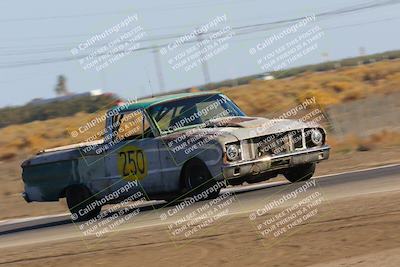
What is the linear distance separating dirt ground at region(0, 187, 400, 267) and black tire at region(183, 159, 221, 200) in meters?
1.22

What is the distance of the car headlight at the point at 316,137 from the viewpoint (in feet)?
42.9

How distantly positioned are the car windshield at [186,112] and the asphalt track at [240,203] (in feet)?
4.27

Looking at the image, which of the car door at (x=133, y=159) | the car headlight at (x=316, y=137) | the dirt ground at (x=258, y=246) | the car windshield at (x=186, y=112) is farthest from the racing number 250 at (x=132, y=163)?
the car headlight at (x=316, y=137)

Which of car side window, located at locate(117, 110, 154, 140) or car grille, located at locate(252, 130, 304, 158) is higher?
car side window, located at locate(117, 110, 154, 140)

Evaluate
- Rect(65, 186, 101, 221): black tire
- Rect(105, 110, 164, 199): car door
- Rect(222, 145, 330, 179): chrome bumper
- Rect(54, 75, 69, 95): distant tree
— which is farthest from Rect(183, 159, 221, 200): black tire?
Rect(54, 75, 69, 95): distant tree

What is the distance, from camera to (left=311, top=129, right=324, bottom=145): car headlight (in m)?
13.1

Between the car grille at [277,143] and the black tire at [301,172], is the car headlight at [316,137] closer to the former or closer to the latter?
the car grille at [277,143]

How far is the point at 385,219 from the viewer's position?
935cm

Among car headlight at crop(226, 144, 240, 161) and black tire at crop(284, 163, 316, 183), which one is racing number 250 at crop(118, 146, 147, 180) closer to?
car headlight at crop(226, 144, 240, 161)

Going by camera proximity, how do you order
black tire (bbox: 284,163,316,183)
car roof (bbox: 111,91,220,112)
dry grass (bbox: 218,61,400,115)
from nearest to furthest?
car roof (bbox: 111,91,220,112) < black tire (bbox: 284,163,316,183) < dry grass (bbox: 218,61,400,115)

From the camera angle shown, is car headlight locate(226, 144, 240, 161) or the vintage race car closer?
car headlight locate(226, 144, 240, 161)

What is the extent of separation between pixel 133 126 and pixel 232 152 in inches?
85.2

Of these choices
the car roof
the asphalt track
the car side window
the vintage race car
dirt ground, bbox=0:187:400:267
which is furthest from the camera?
the car roof

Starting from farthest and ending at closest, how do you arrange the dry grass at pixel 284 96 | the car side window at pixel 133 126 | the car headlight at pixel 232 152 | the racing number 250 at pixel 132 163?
1. the dry grass at pixel 284 96
2. the car side window at pixel 133 126
3. the racing number 250 at pixel 132 163
4. the car headlight at pixel 232 152
